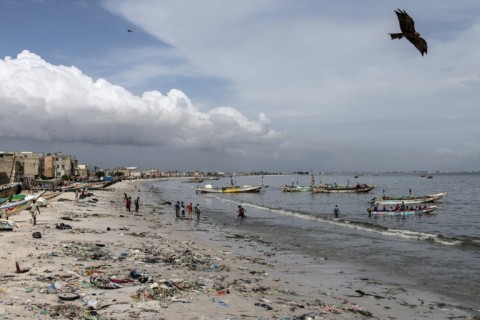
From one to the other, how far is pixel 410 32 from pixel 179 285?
8.88 metres

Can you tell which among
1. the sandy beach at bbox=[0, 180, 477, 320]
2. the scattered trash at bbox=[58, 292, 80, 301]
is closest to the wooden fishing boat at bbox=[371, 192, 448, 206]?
the sandy beach at bbox=[0, 180, 477, 320]

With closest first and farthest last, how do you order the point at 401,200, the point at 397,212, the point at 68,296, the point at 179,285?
the point at 68,296 < the point at 179,285 < the point at 397,212 < the point at 401,200

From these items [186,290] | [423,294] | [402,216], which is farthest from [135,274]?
[402,216]

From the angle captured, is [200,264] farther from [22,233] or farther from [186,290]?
[22,233]

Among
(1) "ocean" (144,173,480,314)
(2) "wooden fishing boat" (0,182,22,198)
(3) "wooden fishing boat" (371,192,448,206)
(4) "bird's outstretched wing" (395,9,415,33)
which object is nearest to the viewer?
(4) "bird's outstretched wing" (395,9,415,33)

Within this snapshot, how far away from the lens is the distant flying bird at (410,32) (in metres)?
5.59

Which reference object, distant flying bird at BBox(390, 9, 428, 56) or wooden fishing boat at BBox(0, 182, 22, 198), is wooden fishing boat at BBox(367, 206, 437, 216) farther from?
distant flying bird at BBox(390, 9, 428, 56)

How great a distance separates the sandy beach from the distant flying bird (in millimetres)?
6731

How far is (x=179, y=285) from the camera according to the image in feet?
37.9

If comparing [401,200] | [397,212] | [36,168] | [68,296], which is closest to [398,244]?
[397,212]

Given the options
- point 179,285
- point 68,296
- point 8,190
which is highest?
point 8,190

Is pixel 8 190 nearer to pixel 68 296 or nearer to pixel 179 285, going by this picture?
pixel 179 285

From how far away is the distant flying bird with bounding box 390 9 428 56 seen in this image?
220 inches

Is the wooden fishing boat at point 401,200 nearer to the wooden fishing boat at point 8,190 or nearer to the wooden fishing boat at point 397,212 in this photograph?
the wooden fishing boat at point 397,212
